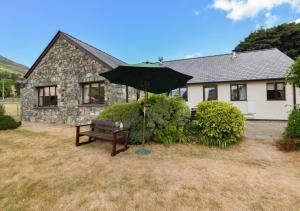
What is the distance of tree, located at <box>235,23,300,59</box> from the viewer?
2436 cm

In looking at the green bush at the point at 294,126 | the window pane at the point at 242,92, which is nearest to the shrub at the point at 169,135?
the green bush at the point at 294,126

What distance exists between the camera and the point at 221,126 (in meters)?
6.00

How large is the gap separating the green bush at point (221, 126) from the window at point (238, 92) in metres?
7.87

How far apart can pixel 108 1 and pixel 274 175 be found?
12.8 metres

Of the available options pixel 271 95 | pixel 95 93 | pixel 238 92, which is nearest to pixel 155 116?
pixel 95 93

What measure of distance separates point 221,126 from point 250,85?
877cm

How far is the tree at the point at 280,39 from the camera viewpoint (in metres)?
24.4

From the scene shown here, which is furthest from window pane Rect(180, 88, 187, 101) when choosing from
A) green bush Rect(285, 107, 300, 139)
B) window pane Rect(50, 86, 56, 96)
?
window pane Rect(50, 86, 56, 96)

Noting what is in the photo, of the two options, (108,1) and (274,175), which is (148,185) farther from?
(108,1)

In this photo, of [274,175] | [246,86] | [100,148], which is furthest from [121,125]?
[246,86]

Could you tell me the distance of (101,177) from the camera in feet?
12.2

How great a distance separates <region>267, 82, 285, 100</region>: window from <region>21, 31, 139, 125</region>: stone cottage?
31.7ft

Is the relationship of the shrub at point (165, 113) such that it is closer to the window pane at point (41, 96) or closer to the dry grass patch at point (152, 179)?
the dry grass patch at point (152, 179)

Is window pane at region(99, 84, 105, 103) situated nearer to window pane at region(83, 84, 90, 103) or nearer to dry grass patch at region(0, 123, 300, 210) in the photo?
window pane at region(83, 84, 90, 103)
